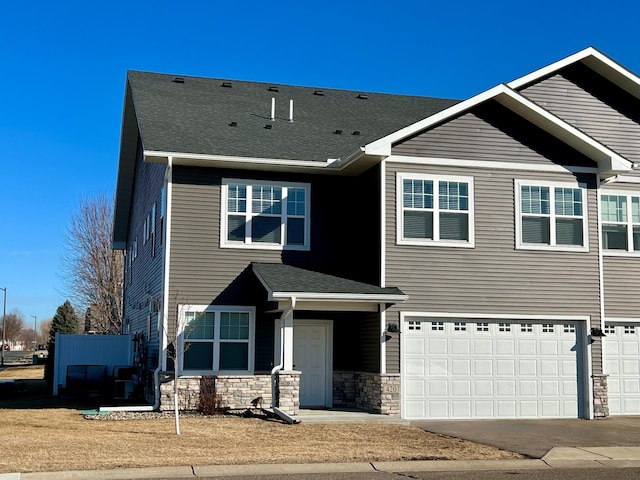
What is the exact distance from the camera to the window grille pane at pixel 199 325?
18.0m

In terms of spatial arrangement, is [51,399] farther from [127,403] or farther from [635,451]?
[635,451]

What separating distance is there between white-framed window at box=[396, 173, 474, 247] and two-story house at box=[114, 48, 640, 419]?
37 millimetres

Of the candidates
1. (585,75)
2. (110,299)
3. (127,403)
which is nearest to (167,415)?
(127,403)

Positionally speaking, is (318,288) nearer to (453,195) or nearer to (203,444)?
(453,195)

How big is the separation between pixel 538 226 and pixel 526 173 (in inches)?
50.7

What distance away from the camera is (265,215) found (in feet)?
61.7

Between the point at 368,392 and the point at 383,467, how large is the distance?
6.47 metres

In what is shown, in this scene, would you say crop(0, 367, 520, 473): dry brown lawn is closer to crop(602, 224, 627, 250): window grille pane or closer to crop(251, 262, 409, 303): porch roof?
crop(251, 262, 409, 303): porch roof

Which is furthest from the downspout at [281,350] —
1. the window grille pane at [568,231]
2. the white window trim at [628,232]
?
the white window trim at [628,232]

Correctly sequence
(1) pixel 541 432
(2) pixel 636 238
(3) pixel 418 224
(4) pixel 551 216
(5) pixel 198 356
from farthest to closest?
(2) pixel 636 238 < (4) pixel 551 216 < (5) pixel 198 356 < (3) pixel 418 224 < (1) pixel 541 432

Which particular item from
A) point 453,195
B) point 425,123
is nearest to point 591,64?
point 425,123

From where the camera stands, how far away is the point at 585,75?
20.5m

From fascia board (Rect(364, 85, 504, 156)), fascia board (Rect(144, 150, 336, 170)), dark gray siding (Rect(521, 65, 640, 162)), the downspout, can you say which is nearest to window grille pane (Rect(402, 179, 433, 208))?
fascia board (Rect(364, 85, 504, 156))

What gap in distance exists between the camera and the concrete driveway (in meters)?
13.8
